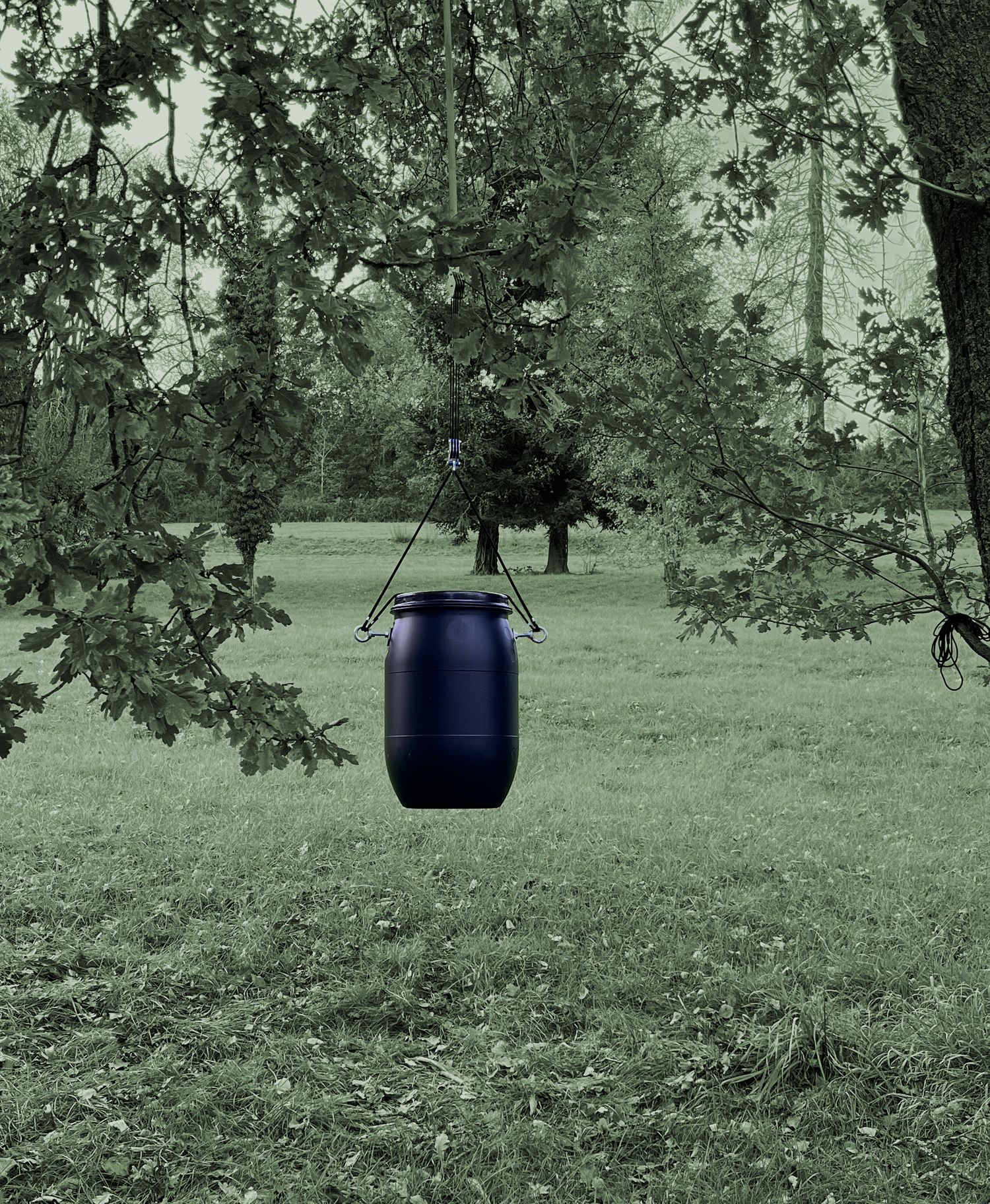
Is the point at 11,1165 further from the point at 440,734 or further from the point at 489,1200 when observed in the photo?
the point at 440,734

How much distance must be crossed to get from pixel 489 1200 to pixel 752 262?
11237 millimetres

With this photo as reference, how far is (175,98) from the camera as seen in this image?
311cm

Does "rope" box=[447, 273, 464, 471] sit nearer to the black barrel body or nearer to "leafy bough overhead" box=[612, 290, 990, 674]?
the black barrel body

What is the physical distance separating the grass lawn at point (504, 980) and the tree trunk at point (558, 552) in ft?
58.9

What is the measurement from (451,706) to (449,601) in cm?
30

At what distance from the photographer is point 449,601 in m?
3.17

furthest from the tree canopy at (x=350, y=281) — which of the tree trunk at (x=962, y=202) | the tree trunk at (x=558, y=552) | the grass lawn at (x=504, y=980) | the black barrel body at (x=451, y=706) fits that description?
the tree trunk at (x=558, y=552)

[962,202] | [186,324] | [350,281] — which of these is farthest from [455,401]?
[962,202]

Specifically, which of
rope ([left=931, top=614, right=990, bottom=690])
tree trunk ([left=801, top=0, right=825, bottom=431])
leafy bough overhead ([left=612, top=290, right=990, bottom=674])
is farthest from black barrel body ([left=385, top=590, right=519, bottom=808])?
tree trunk ([left=801, top=0, right=825, bottom=431])

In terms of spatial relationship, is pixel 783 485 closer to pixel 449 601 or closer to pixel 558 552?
pixel 449 601

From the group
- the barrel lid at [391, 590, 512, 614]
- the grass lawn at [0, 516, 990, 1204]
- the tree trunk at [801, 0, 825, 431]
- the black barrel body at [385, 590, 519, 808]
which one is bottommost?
the grass lawn at [0, 516, 990, 1204]

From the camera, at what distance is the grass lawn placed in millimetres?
3674

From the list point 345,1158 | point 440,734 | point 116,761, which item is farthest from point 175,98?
point 116,761

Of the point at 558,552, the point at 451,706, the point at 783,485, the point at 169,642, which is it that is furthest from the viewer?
the point at 558,552
